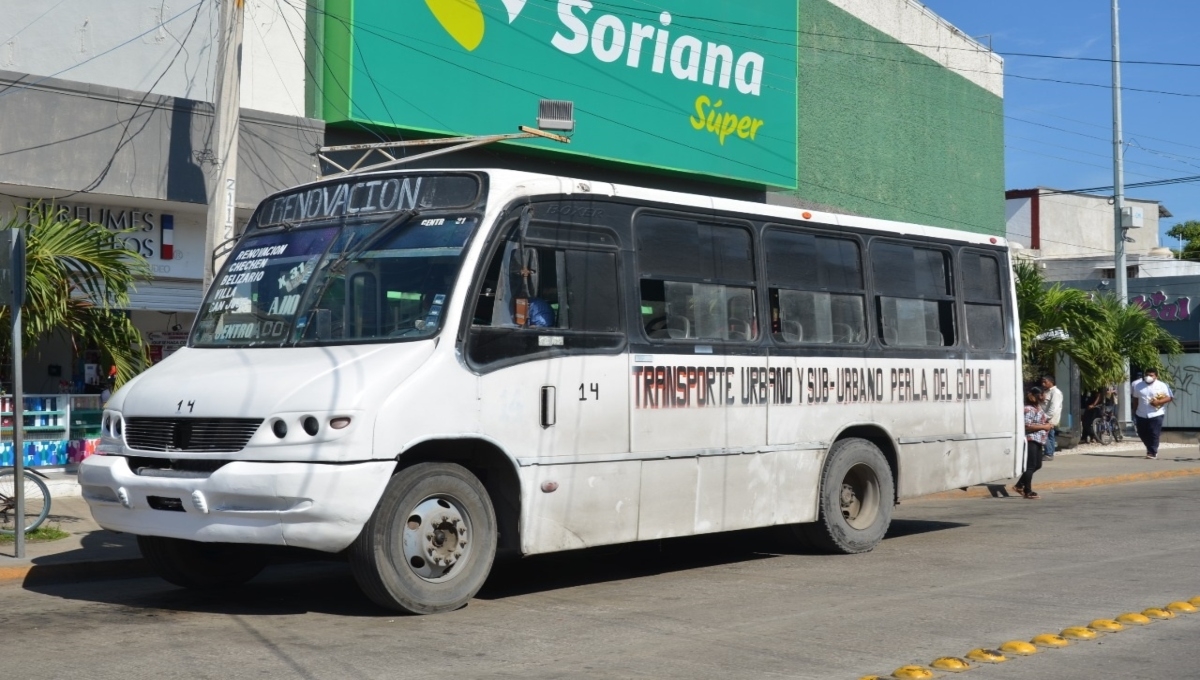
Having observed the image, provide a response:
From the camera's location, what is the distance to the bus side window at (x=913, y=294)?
468 inches

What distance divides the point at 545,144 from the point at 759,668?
1551cm

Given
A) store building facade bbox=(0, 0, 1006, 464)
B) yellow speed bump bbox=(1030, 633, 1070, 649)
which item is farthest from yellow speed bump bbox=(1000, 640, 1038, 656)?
store building facade bbox=(0, 0, 1006, 464)

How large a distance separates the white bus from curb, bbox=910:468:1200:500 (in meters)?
6.10

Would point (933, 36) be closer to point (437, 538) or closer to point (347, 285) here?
point (347, 285)

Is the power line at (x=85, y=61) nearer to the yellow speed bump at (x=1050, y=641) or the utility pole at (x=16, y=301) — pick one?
the utility pole at (x=16, y=301)

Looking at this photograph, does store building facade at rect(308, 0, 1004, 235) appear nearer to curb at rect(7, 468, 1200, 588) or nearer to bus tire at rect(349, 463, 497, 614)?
curb at rect(7, 468, 1200, 588)

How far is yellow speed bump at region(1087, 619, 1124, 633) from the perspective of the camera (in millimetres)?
7684

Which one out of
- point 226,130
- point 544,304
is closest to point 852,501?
point 544,304

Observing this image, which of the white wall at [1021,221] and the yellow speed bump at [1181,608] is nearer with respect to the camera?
the yellow speed bump at [1181,608]

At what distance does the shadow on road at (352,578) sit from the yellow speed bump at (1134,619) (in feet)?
10.9

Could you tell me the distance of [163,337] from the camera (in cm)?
1830

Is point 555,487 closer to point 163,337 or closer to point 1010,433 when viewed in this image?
point 1010,433

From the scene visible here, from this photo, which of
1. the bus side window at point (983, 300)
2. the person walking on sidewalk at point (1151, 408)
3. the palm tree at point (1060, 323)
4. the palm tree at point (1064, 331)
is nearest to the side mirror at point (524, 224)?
the bus side window at point (983, 300)

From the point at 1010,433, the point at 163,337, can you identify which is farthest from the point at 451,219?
the point at 163,337
